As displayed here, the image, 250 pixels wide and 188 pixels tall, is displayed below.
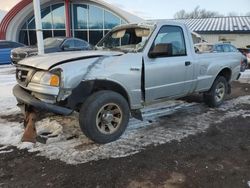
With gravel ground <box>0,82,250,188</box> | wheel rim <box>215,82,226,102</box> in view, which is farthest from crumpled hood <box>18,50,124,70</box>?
wheel rim <box>215,82,226,102</box>

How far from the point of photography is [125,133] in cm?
557

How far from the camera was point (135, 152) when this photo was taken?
4.75m

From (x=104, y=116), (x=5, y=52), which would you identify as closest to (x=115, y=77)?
(x=104, y=116)

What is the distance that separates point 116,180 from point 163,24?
10.5 ft

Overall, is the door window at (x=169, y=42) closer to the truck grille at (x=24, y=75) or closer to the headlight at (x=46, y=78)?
the headlight at (x=46, y=78)

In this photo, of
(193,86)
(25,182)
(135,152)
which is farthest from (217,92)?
(25,182)

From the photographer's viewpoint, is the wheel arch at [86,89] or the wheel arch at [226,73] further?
the wheel arch at [226,73]

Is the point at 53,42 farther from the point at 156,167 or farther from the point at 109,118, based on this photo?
the point at 156,167

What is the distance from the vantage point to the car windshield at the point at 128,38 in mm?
5652

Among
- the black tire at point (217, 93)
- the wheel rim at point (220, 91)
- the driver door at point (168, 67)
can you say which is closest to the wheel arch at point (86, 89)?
the driver door at point (168, 67)

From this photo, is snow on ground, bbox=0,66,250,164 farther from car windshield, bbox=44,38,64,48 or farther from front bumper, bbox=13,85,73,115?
car windshield, bbox=44,38,64,48

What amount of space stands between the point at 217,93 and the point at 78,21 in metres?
23.4

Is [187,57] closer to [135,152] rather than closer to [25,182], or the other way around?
[135,152]

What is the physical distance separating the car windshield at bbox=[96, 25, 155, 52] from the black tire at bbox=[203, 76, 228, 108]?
2.55m
